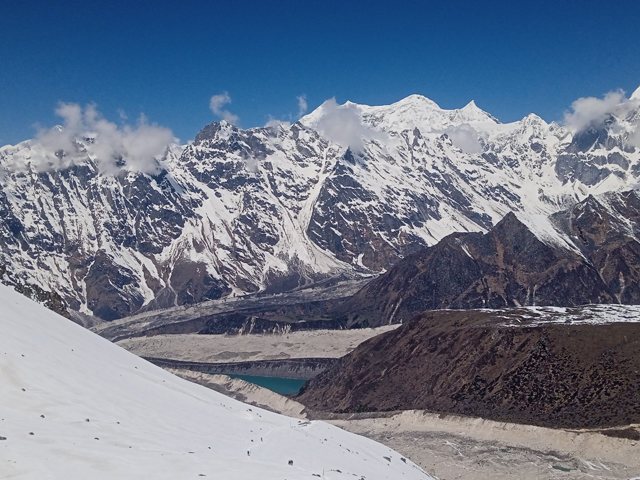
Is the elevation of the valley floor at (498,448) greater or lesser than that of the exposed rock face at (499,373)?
lesser

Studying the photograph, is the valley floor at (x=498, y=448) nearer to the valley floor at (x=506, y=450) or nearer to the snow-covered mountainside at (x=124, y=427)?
the valley floor at (x=506, y=450)

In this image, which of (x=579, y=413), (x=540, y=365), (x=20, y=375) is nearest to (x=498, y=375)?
(x=540, y=365)

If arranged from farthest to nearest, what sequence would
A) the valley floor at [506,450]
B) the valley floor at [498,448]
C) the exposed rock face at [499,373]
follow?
the exposed rock face at [499,373]
the valley floor at [498,448]
the valley floor at [506,450]

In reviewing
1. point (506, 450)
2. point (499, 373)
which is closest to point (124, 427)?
point (506, 450)

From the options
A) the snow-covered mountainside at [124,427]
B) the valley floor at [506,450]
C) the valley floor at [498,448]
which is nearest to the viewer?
the snow-covered mountainside at [124,427]

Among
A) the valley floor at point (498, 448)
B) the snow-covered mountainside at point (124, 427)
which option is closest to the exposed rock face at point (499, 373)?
the valley floor at point (498, 448)

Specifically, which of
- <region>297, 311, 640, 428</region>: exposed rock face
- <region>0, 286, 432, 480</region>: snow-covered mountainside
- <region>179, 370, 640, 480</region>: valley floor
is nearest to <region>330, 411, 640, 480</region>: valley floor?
<region>179, 370, 640, 480</region>: valley floor

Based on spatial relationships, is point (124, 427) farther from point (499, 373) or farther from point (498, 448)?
point (499, 373)
